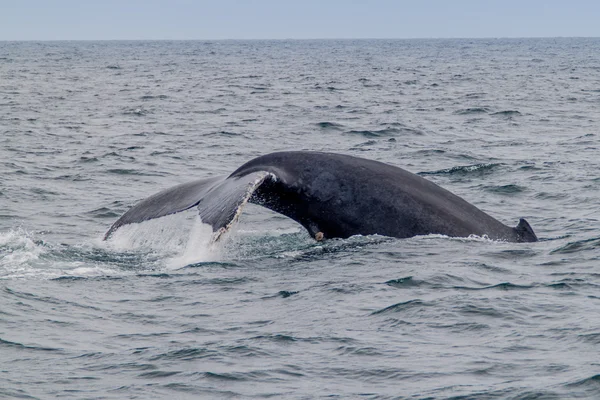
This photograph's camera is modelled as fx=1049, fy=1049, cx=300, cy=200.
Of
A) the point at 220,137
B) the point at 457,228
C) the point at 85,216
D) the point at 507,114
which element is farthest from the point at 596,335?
the point at 507,114

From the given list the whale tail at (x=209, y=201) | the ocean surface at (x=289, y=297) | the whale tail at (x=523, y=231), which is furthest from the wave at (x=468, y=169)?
the whale tail at (x=209, y=201)

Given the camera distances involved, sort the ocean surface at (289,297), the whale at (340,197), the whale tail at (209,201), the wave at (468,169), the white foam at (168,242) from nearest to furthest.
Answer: the ocean surface at (289,297)
the whale tail at (209,201)
the whale at (340,197)
the white foam at (168,242)
the wave at (468,169)

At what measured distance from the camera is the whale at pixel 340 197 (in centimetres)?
961

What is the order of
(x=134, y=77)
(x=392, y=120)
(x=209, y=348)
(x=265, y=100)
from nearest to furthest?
(x=209, y=348), (x=392, y=120), (x=265, y=100), (x=134, y=77)

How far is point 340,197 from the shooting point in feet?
31.8

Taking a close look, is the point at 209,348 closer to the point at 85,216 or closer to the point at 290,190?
the point at 290,190

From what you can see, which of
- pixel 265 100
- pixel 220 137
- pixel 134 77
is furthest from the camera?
pixel 134 77

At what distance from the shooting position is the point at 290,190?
31.6 ft

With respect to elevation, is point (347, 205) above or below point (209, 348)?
above

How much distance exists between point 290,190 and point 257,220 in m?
3.82

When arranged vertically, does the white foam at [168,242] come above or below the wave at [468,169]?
above

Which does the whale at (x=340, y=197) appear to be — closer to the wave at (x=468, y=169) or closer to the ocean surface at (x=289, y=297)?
A: the ocean surface at (x=289, y=297)

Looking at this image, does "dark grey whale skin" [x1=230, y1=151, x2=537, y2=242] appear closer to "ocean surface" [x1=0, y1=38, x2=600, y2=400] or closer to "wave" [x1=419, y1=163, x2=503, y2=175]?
"ocean surface" [x1=0, y1=38, x2=600, y2=400]

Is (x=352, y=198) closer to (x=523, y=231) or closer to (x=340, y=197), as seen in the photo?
(x=340, y=197)
